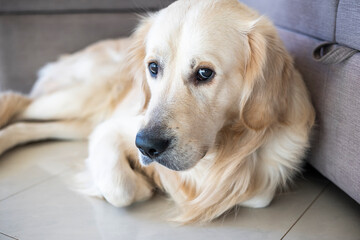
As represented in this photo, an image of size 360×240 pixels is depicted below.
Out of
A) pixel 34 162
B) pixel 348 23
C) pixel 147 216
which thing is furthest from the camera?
pixel 34 162

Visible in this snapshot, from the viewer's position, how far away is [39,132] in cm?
210

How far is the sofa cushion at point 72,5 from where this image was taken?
8.09 ft

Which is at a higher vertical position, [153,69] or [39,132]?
[153,69]

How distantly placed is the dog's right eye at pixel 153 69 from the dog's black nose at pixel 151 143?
27 cm

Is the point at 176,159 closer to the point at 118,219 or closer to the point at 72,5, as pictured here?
the point at 118,219

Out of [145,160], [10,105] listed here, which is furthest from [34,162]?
[145,160]

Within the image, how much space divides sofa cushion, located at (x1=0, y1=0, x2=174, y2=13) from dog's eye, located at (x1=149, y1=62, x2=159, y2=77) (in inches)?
43.6

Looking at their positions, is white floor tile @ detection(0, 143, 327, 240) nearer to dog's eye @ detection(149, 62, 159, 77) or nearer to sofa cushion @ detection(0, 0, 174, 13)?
dog's eye @ detection(149, 62, 159, 77)

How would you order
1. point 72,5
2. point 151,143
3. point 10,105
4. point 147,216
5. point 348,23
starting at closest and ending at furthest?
point 151,143
point 348,23
point 147,216
point 10,105
point 72,5

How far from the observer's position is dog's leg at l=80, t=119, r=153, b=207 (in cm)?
147

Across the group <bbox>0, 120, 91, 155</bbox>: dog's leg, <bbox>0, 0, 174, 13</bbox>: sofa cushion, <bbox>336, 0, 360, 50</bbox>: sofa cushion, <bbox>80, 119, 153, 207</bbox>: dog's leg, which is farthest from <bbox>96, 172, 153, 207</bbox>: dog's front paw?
<bbox>0, 0, 174, 13</bbox>: sofa cushion

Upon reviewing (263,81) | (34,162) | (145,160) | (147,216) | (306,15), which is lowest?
(34,162)

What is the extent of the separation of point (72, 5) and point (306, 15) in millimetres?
1541

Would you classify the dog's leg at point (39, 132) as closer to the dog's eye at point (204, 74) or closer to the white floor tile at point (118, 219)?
the white floor tile at point (118, 219)
